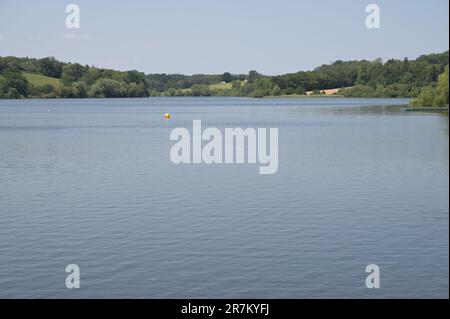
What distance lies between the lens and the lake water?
2423cm

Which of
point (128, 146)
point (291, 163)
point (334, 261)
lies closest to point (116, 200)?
point (334, 261)

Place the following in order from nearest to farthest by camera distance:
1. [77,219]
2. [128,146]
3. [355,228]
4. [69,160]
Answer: [355,228], [77,219], [69,160], [128,146]

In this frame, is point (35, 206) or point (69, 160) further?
point (69, 160)

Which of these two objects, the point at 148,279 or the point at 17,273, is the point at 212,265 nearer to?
the point at 148,279

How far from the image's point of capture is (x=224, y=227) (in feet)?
108

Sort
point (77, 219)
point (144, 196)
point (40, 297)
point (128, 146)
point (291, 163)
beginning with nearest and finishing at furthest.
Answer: point (40, 297), point (77, 219), point (144, 196), point (291, 163), point (128, 146)

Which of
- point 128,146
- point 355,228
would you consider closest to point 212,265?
point 355,228

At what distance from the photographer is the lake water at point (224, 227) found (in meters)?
24.2

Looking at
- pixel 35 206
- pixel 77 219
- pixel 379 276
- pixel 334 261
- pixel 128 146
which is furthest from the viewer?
pixel 128 146

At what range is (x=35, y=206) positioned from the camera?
3847cm

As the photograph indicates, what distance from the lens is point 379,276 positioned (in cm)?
2478

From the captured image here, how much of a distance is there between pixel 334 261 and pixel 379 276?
242cm

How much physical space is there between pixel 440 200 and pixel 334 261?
608 inches

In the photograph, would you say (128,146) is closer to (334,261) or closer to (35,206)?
(35,206)
